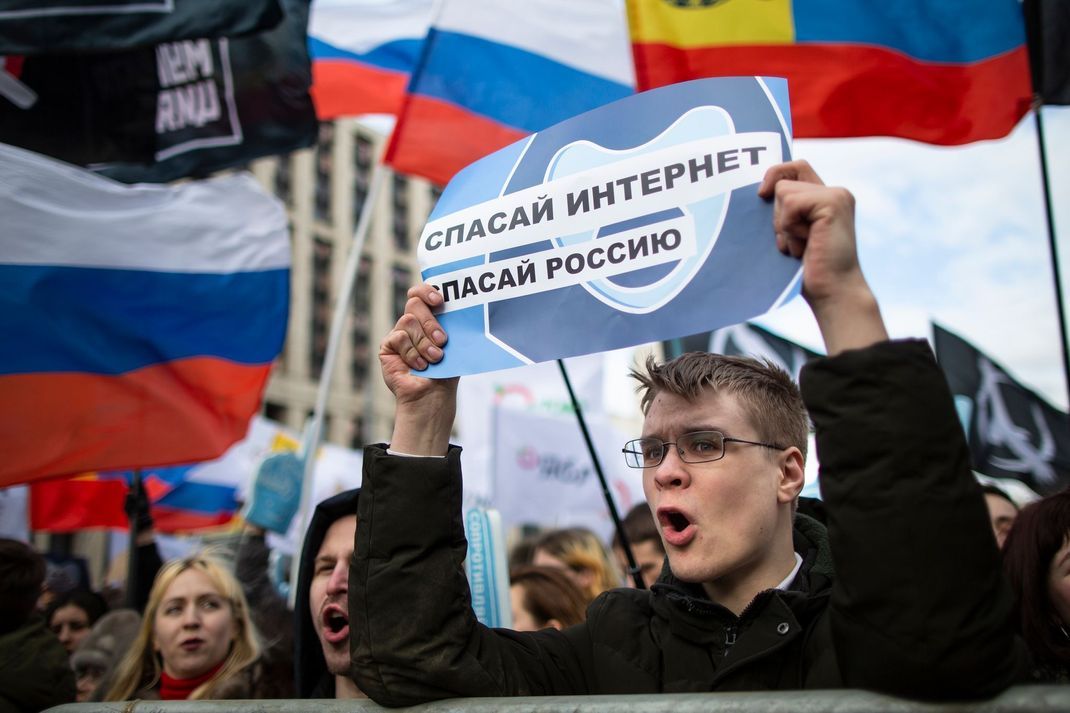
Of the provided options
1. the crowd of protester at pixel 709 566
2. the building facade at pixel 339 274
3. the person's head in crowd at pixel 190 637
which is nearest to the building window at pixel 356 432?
the building facade at pixel 339 274

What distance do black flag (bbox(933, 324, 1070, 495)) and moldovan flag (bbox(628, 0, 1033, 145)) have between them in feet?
6.33

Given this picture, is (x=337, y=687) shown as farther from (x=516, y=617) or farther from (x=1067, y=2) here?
(x=1067, y=2)

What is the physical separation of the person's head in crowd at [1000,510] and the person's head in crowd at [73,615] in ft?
14.6

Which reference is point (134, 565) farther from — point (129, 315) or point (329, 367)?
point (329, 367)

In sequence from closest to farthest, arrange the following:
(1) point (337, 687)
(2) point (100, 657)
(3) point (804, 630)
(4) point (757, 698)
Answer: (4) point (757, 698)
(3) point (804, 630)
(1) point (337, 687)
(2) point (100, 657)

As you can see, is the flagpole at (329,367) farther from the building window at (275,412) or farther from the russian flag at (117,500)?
the building window at (275,412)

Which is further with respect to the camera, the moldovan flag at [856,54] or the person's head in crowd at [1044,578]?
the moldovan flag at [856,54]

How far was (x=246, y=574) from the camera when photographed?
5.21 metres

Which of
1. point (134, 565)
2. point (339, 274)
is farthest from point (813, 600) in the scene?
point (339, 274)

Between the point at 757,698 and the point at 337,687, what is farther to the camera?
the point at 337,687

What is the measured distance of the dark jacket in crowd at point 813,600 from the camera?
1.31 meters

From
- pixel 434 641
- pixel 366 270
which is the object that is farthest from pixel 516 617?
pixel 366 270

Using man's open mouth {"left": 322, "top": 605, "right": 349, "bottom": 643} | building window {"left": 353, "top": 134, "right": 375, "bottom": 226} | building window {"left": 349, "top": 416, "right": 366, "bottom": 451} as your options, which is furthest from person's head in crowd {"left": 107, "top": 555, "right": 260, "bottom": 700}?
building window {"left": 353, "top": 134, "right": 375, "bottom": 226}

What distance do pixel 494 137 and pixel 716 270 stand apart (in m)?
3.97
